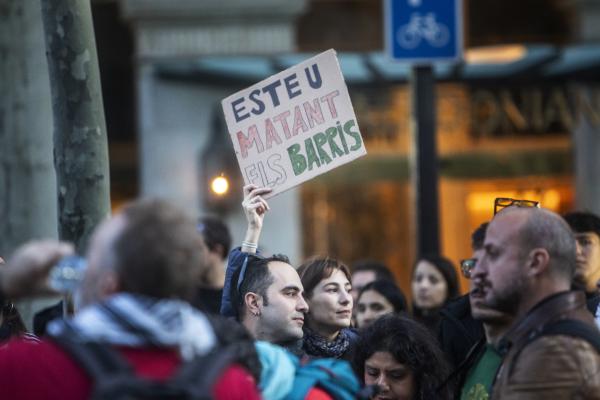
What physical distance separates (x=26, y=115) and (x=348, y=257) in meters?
7.64

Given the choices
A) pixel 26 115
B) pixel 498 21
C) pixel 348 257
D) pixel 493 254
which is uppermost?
pixel 498 21

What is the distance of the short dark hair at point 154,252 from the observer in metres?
3.23

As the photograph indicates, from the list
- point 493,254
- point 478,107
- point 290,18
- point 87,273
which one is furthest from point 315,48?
point 87,273

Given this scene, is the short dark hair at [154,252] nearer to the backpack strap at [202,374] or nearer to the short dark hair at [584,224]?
the backpack strap at [202,374]

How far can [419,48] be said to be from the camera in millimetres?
9125

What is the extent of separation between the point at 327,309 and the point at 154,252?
3.35 metres

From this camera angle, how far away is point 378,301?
8.04 meters

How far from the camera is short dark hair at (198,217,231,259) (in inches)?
336

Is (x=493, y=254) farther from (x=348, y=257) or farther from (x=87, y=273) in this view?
(x=348, y=257)

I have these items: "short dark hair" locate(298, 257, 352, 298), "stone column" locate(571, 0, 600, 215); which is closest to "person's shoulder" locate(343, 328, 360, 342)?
"short dark hair" locate(298, 257, 352, 298)

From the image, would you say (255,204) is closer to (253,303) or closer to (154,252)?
(253,303)

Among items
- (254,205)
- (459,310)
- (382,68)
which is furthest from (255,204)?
(382,68)

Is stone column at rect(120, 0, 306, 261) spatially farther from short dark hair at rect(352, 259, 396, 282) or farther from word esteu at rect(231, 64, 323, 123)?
word esteu at rect(231, 64, 323, 123)

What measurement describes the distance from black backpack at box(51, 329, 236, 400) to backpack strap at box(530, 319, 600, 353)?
1262 mm
